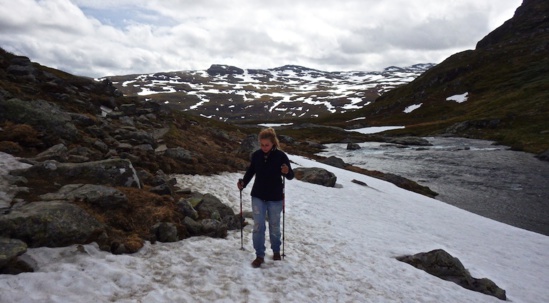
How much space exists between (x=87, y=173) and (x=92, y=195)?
90.3 inches

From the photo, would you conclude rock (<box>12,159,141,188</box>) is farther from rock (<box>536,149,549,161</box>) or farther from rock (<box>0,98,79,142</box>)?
rock (<box>536,149,549,161</box>)

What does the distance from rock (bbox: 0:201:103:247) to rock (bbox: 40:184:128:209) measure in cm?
104

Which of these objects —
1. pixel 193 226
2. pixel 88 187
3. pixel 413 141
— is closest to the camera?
pixel 88 187

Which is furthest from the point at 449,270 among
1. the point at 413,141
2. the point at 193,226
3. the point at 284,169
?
the point at 413,141

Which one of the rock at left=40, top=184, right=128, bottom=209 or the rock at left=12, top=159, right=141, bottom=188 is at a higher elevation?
the rock at left=12, top=159, right=141, bottom=188

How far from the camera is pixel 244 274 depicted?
370 inches

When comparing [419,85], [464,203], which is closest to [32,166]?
[464,203]

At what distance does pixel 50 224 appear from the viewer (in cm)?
827

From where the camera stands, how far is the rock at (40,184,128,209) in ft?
33.5

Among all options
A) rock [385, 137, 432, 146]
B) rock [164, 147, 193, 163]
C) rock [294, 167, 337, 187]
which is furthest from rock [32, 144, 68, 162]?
rock [385, 137, 432, 146]

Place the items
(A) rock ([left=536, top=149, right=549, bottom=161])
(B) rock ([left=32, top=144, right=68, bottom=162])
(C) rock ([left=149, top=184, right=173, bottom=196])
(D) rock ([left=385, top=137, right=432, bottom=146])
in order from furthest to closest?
(D) rock ([left=385, top=137, right=432, bottom=146]), (A) rock ([left=536, top=149, right=549, bottom=161]), (C) rock ([left=149, top=184, right=173, bottom=196]), (B) rock ([left=32, top=144, right=68, bottom=162])

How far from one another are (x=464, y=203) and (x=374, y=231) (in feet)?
68.3

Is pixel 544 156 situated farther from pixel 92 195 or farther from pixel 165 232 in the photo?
pixel 92 195

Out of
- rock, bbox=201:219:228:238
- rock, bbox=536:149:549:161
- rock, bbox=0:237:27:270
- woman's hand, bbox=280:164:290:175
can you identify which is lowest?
rock, bbox=536:149:549:161
